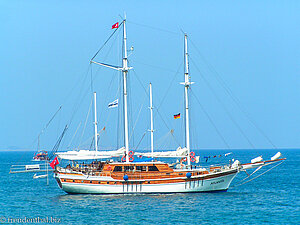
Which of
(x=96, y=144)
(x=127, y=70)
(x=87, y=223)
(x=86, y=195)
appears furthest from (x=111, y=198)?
(x=96, y=144)

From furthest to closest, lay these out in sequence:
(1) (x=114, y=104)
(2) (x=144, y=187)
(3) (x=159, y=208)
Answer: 1. (1) (x=114, y=104)
2. (2) (x=144, y=187)
3. (3) (x=159, y=208)

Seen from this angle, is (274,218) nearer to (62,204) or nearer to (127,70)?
(62,204)

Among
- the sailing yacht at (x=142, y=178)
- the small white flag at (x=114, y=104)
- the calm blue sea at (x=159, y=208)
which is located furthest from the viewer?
the small white flag at (x=114, y=104)

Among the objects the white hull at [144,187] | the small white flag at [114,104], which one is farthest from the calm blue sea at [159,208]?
the small white flag at [114,104]

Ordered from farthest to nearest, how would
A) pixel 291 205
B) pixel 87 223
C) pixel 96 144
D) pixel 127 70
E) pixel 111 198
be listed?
pixel 96 144 → pixel 127 70 → pixel 111 198 → pixel 291 205 → pixel 87 223

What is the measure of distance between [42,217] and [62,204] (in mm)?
6064

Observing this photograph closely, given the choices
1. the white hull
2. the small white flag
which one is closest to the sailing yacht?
the white hull

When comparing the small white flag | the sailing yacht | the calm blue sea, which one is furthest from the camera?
the small white flag

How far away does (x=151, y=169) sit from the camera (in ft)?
169

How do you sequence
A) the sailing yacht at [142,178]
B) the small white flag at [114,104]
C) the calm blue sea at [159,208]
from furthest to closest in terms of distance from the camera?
the small white flag at [114,104] < the sailing yacht at [142,178] < the calm blue sea at [159,208]

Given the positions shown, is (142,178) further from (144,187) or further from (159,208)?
(159,208)

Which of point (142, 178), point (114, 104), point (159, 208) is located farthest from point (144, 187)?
point (114, 104)

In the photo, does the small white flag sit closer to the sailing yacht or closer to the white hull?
the sailing yacht

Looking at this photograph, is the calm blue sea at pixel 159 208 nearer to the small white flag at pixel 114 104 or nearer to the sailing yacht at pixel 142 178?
the sailing yacht at pixel 142 178
